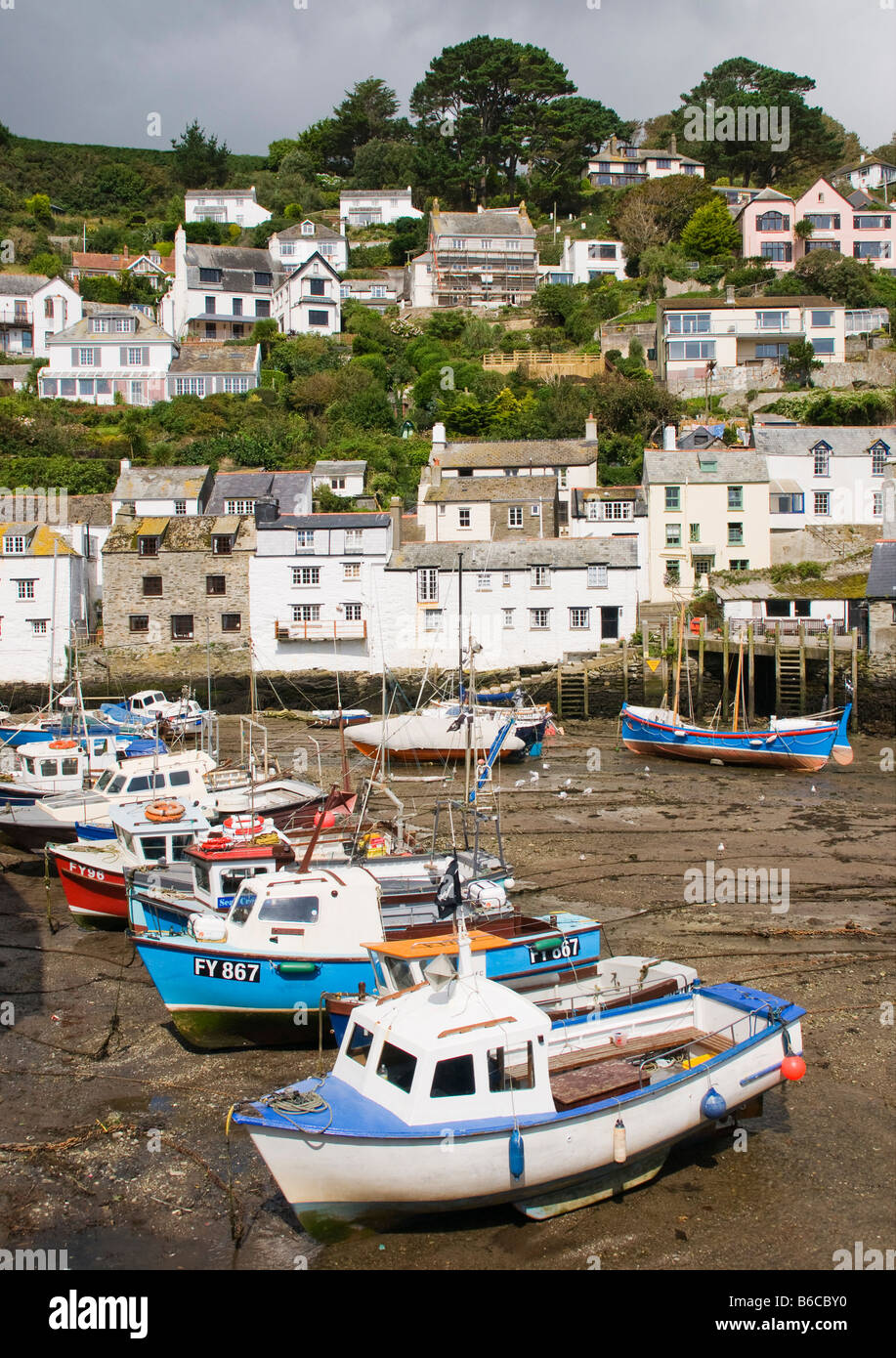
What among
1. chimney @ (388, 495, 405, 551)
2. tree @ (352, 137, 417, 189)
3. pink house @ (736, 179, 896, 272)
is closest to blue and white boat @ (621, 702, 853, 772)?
chimney @ (388, 495, 405, 551)

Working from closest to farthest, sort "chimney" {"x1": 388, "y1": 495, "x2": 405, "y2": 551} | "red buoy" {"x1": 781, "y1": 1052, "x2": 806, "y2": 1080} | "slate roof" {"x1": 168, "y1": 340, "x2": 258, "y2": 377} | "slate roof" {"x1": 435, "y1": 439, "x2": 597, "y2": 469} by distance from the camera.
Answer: "red buoy" {"x1": 781, "y1": 1052, "x2": 806, "y2": 1080} < "chimney" {"x1": 388, "y1": 495, "x2": 405, "y2": 551} < "slate roof" {"x1": 435, "y1": 439, "x2": 597, "y2": 469} < "slate roof" {"x1": 168, "y1": 340, "x2": 258, "y2": 377}

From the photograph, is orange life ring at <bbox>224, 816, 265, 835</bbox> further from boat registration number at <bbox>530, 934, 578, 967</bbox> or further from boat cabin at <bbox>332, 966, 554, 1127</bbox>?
boat cabin at <bbox>332, 966, 554, 1127</bbox>

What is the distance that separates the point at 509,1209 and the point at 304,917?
14.4 feet

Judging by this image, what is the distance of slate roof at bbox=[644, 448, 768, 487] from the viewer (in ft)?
163

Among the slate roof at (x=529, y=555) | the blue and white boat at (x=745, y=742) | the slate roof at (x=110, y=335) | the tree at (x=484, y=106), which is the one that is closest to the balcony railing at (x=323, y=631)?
the slate roof at (x=529, y=555)

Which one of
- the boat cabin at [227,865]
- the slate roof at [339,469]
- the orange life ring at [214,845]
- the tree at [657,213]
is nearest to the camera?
the boat cabin at [227,865]

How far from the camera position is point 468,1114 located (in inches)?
358

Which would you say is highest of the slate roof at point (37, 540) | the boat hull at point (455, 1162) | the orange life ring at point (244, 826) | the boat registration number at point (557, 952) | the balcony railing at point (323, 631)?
the slate roof at point (37, 540)

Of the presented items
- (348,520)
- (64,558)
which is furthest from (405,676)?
(64,558)

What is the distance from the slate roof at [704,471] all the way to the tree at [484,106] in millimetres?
59856

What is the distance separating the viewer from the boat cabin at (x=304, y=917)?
12859mm

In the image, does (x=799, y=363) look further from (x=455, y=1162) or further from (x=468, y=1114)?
(x=455, y=1162)

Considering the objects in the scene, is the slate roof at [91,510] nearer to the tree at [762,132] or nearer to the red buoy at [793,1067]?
the red buoy at [793,1067]

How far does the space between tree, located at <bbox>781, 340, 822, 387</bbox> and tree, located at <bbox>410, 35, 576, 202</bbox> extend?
153ft
